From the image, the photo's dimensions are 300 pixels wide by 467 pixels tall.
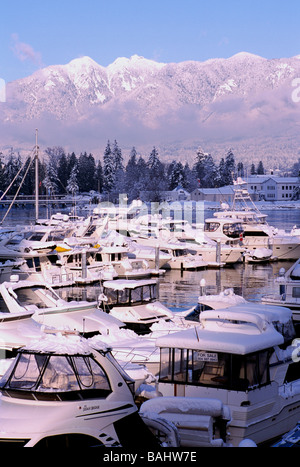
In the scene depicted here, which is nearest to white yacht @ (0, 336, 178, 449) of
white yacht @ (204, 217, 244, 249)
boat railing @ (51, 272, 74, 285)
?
boat railing @ (51, 272, 74, 285)

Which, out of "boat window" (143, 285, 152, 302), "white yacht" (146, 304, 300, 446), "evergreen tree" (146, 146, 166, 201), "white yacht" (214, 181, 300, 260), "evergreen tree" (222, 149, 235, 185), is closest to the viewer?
"white yacht" (146, 304, 300, 446)

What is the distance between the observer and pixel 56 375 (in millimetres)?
6805

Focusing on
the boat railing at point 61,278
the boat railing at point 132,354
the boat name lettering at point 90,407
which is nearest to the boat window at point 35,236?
the boat railing at point 61,278

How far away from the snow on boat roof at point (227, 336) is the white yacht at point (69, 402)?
2411 mm

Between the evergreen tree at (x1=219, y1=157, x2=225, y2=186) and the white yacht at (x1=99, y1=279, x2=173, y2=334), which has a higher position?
the evergreen tree at (x1=219, y1=157, x2=225, y2=186)

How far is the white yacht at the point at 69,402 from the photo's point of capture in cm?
625

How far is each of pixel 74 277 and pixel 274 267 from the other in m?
14.6

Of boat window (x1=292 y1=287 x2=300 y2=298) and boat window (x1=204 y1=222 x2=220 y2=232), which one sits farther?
boat window (x1=204 y1=222 x2=220 y2=232)

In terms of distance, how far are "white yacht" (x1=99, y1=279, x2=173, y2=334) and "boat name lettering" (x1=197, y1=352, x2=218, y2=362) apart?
8301mm

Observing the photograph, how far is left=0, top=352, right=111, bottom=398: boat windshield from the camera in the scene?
674cm

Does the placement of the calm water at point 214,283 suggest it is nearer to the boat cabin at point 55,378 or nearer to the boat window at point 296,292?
the boat window at point 296,292

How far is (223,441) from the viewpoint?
8023 mm

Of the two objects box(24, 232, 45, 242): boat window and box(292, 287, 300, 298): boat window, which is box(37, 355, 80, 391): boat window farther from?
box(24, 232, 45, 242): boat window
